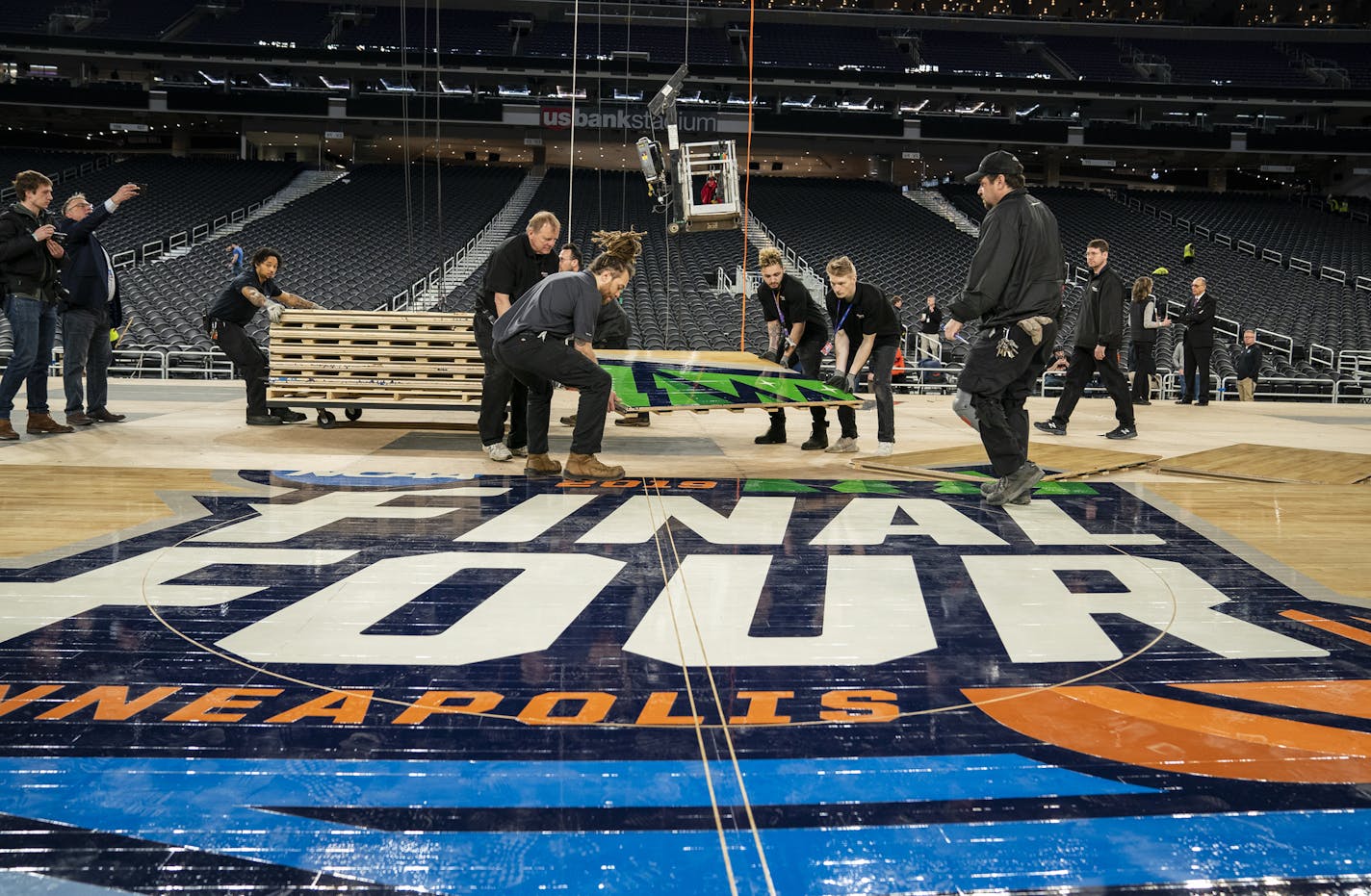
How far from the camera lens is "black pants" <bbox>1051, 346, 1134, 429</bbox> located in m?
8.28

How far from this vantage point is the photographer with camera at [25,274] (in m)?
6.53

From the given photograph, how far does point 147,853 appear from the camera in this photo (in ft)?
Result: 5.40

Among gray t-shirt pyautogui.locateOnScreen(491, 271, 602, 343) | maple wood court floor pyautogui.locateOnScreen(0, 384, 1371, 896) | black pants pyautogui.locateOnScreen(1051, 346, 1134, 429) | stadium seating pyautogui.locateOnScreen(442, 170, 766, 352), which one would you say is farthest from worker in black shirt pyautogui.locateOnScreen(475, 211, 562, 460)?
black pants pyautogui.locateOnScreen(1051, 346, 1134, 429)

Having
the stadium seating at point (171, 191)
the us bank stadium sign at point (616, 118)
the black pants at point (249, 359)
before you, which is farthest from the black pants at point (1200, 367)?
the us bank stadium sign at point (616, 118)

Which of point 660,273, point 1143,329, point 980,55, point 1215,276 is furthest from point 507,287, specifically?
point 980,55

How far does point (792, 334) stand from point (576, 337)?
7.90 feet

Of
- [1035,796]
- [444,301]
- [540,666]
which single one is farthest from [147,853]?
[444,301]

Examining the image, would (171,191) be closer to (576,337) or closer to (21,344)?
(21,344)

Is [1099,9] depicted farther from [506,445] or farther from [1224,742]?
[1224,742]

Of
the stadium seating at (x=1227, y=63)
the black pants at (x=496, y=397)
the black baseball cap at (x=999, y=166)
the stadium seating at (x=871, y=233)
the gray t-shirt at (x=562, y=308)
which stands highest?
the stadium seating at (x=1227, y=63)

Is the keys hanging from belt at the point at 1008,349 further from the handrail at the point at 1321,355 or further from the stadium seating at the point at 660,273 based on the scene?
the handrail at the point at 1321,355

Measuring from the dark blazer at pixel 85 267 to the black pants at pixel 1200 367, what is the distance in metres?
11.3

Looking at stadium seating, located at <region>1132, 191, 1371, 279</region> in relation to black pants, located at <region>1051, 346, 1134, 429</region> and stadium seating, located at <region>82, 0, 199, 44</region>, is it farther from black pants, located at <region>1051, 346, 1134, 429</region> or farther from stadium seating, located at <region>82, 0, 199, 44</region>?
stadium seating, located at <region>82, 0, 199, 44</region>

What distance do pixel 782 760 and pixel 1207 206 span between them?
116 feet
